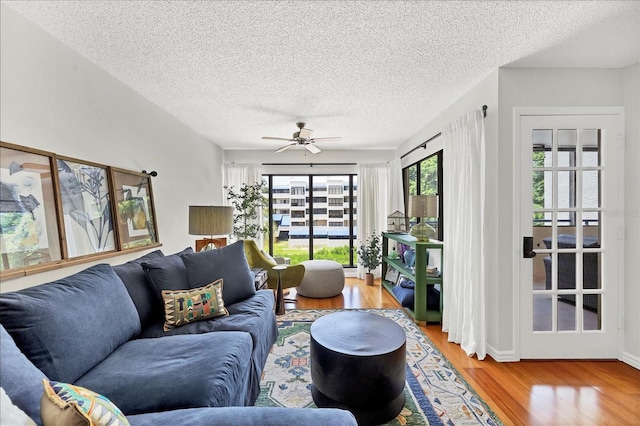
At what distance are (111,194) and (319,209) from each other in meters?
3.76

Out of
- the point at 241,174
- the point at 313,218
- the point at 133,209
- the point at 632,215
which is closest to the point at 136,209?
the point at 133,209

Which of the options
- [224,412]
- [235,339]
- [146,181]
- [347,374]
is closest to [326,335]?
[347,374]

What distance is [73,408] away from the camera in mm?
779

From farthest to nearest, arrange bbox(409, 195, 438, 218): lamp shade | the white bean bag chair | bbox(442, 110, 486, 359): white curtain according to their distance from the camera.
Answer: the white bean bag chair → bbox(409, 195, 438, 218): lamp shade → bbox(442, 110, 486, 359): white curtain

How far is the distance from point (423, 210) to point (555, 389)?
1.90m

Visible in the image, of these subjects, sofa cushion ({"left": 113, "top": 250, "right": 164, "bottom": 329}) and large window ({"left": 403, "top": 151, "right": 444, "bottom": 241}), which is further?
large window ({"left": 403, "top": 151, "right": 444, "bottom": 241})

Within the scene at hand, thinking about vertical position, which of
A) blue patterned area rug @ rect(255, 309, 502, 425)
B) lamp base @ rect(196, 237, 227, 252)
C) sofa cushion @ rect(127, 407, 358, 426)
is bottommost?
blue patterned area rug @ rect(255, 309, 502, 425)

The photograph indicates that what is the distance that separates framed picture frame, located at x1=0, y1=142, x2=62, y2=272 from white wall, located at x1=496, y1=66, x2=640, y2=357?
3.35 m

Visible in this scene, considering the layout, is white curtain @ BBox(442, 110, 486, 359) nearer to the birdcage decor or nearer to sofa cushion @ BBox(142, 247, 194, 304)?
the birdcage decor

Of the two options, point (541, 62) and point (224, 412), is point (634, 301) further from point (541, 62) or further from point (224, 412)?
point (224, 412)

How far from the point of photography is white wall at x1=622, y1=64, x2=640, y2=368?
2.33 meters

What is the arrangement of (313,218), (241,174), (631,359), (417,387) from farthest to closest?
1. (313,218)
2. (241,174)
3. (631,359)
4. (417,387)

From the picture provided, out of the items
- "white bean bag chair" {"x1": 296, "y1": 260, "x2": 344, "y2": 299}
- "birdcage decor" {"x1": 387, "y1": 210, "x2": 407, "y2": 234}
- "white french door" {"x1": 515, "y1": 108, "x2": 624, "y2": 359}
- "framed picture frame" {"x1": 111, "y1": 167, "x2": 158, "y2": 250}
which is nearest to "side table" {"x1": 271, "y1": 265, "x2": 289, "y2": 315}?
"white bean bag chair" {"x1": 296, "y1": 260, "x2": 344, "y2": 299}

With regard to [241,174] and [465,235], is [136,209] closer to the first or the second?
[241,174]
